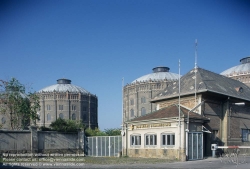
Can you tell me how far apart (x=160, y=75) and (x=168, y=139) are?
180 ft

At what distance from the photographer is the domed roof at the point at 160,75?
72.8 meters

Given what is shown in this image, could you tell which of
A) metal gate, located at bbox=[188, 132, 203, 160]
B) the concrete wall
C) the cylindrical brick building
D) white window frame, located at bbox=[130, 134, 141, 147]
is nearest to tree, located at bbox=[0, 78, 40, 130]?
the concrete wall

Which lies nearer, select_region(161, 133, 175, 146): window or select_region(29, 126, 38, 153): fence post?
select_region(161, 133, 175, 146): window

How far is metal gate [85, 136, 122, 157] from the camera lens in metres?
27.0

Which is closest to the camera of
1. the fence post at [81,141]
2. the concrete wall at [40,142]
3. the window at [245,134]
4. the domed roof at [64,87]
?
the concrete wall at [40,142]

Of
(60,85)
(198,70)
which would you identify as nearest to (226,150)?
(198,70)

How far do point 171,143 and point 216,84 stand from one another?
8.95 metres

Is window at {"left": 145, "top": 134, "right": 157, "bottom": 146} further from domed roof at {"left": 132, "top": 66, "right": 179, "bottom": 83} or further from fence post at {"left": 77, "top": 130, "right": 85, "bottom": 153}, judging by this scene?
domed roof at {"left": 132, "top": 66, "right": 179, "bottom": 83}

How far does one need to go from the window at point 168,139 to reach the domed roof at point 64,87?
195 feet

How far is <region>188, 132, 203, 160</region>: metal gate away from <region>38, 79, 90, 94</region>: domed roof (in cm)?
6120

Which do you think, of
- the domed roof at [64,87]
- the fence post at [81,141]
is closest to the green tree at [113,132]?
the fence post at [81,141]

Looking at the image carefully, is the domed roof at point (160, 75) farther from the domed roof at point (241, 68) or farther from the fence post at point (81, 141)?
the fence post at point (81, 141)

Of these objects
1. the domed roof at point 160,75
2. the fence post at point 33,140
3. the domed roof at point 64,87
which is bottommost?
the fence post at point 33,140

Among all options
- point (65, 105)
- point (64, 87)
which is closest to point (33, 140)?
point (65, 105)
